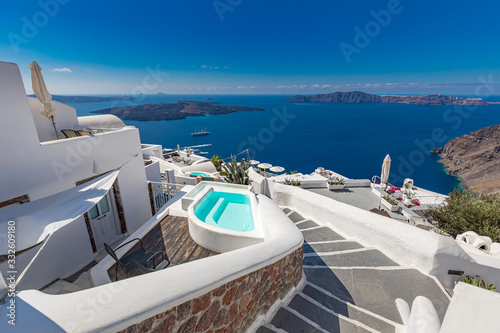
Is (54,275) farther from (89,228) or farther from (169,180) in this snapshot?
(169,180)

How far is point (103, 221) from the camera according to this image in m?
7.38

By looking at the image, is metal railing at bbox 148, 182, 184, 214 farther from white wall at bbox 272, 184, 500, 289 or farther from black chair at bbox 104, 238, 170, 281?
white wall at bbox 272, 184, 500, 289

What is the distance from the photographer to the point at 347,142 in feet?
303

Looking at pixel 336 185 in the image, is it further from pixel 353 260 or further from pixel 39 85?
pixel 39 85

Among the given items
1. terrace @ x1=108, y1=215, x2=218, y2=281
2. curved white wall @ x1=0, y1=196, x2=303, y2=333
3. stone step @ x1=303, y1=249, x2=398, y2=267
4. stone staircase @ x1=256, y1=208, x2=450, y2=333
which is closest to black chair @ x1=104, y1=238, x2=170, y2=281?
terrace @ x1=108, y1=215, x2=218, y2=281

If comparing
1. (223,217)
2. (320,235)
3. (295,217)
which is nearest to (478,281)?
(320,235)

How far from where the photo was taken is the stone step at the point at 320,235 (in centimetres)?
631

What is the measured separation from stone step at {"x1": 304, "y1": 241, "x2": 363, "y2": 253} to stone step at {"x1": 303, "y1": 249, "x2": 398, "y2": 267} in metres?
0.25

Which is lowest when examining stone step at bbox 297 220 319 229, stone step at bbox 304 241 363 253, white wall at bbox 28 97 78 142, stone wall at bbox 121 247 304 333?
stone step at bbox 297 220 319 229

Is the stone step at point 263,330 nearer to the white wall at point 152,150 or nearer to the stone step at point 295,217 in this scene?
the stone step at point 295,217

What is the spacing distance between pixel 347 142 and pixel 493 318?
3938 inches

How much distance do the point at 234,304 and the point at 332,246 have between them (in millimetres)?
3825

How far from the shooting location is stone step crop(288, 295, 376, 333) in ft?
11.2

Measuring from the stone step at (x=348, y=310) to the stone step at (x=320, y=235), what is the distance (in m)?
2.15
